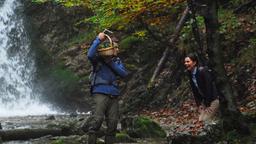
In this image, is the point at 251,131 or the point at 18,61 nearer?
the point at 251,131

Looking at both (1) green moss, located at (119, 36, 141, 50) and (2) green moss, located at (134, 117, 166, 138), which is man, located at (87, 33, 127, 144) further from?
(1) green moss, located at (119, 36, 141, 50)

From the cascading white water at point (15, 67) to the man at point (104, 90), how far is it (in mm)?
17278

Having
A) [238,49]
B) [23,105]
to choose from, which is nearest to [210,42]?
[238,49]

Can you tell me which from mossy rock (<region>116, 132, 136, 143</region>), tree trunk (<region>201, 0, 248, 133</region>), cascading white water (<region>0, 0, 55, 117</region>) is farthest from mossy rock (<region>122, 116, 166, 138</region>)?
cascading white water (<region>0, 0, 55, 117</region>)

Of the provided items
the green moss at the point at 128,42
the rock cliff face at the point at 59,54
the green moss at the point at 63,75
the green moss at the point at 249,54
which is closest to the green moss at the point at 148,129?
the green moss at the point at 249,54

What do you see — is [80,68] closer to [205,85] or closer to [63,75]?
[63,75]

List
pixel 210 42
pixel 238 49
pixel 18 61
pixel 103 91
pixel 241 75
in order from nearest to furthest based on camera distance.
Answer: pixel 210 42 → pixel 103 91 → pixel 241 75 → pixel 238 49 → pixel 18 61

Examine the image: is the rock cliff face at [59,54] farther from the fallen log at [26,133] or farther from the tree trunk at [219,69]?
the tree trunk at [219,69]

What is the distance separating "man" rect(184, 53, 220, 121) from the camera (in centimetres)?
902

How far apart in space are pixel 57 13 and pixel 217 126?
22734 mm

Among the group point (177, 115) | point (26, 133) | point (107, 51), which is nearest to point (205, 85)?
point (107, 51)

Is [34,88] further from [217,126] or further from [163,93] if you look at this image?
[217,126]

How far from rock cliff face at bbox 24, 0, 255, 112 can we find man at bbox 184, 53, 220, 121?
462 cm

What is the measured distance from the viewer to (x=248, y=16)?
1706 cm
